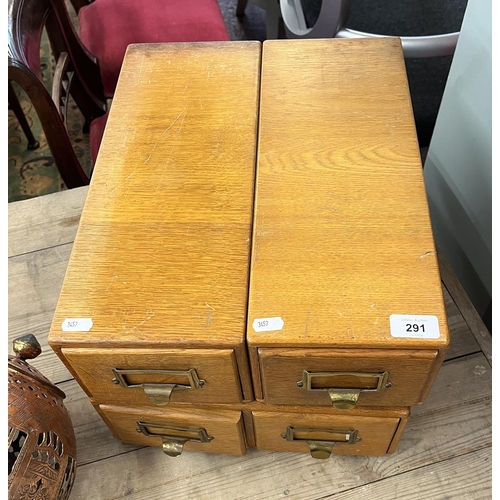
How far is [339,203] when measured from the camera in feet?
2.04

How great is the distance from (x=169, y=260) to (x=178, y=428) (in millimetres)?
235

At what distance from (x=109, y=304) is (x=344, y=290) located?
25cm

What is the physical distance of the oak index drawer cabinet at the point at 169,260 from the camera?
0.54 m

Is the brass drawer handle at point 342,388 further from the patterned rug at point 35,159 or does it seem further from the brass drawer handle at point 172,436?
the patterned rug at point 35,159

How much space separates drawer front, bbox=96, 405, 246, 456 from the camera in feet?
2.12

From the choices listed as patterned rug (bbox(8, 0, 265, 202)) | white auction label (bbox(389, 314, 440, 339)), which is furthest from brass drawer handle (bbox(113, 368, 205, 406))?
patterned rug (bbox(8, 0, 265, 202))

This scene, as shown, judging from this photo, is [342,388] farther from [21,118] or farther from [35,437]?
[21,118]

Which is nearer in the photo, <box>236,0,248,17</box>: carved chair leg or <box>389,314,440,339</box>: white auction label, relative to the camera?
<box>389,314,440,339</box>: white auction label

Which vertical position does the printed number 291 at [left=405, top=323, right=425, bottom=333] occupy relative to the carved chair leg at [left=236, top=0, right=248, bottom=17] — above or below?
above

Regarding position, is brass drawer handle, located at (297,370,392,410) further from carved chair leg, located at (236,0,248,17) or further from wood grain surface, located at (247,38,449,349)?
carved chair leg, located at (236,0,248,17)

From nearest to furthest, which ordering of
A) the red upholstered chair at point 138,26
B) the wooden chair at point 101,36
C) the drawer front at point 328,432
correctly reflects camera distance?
the drawer front at point 328,432 → the wooden chair at point 101,36 → the red upholstered chair at point 138,26

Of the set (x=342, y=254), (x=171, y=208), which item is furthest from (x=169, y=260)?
(x=342, y=254)

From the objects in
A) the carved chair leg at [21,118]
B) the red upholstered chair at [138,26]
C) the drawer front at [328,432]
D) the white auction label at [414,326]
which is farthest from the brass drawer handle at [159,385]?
the carved chair leg at [21,118]

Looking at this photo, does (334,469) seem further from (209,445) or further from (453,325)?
(453,325)
